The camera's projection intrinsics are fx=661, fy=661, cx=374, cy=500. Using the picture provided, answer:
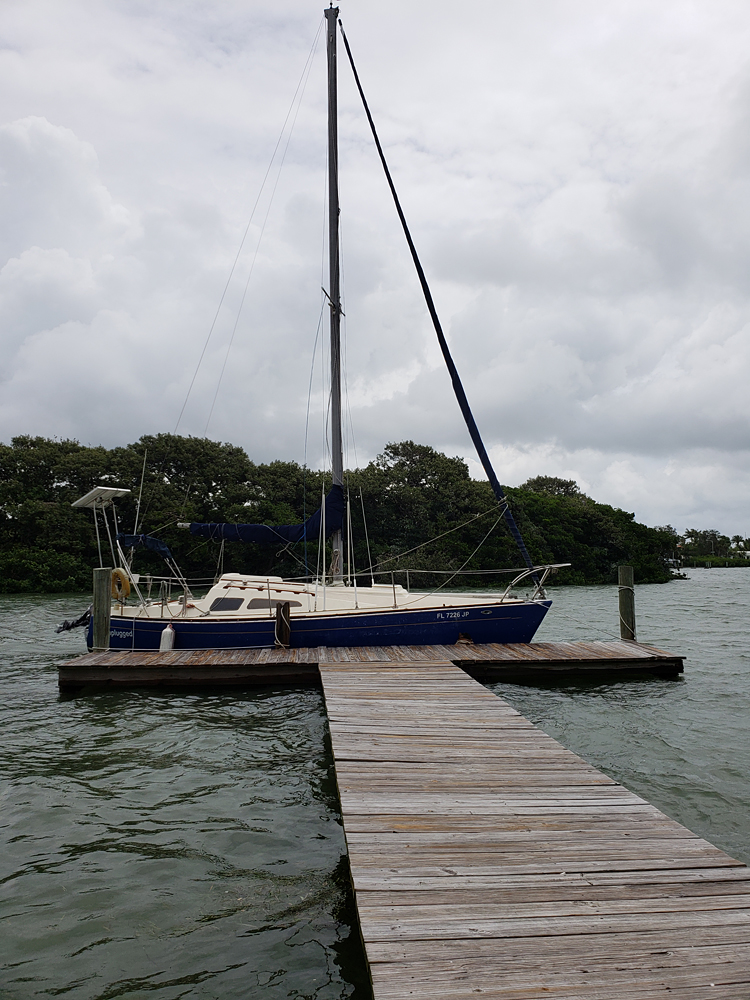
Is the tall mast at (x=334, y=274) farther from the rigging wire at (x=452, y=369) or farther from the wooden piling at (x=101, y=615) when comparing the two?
the wooden piling at (x=101, y=615)

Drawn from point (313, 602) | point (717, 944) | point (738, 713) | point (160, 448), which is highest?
point (160, 448)

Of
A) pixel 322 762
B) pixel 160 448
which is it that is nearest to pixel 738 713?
pixel 322 762

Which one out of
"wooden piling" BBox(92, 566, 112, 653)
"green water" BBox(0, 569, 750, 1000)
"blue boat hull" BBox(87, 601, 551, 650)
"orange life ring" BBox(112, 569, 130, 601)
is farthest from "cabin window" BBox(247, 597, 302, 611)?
"wooden piling" BBox(92, 566, 112, 653)

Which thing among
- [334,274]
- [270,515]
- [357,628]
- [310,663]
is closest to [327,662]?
[310,663]

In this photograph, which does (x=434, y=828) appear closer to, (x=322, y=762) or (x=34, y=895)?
(x=34, y=895)

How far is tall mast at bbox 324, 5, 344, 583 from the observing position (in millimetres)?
15477

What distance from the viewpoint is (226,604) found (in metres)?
14.2

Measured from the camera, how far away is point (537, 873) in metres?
4.11

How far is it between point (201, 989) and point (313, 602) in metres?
10.2

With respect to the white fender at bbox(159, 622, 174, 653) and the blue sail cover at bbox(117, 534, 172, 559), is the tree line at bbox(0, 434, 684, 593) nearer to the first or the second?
the blue sail cover at bbox(117, 534, 172, 559)

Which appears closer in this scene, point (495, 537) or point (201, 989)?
point (201, 989)

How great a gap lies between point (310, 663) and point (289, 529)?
15.7ft

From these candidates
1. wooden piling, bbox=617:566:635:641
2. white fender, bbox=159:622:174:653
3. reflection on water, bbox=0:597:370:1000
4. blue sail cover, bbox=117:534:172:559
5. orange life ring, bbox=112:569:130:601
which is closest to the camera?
reflection on water, bbox=0:597:370:1000

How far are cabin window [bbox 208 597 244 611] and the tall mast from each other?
2.24 metres
